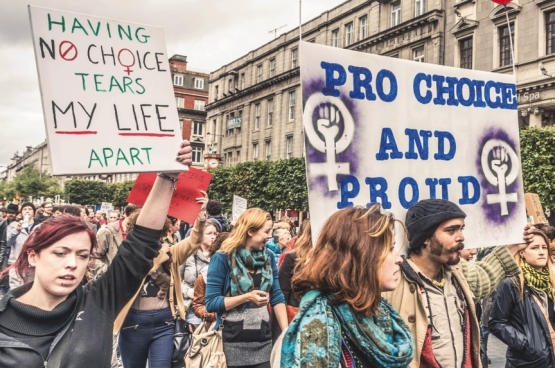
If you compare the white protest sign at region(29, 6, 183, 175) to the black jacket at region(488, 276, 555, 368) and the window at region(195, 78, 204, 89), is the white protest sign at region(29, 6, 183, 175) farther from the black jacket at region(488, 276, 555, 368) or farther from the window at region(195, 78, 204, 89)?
the window at region(195, 78, 204, 89)

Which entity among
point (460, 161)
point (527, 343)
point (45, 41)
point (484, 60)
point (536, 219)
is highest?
point (484, 60)

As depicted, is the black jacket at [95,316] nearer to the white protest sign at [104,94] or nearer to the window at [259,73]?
the white protest sign at [104,94]

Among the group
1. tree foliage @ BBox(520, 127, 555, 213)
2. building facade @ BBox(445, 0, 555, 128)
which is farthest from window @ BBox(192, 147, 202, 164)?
tree foliage @ BBox(520, 127, 555, 213)

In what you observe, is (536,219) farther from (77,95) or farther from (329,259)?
(77,95)

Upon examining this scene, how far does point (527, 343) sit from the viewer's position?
150 inches

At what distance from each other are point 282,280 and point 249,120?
4245 centimetres

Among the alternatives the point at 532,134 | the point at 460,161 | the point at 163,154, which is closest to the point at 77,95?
the point at 163,154

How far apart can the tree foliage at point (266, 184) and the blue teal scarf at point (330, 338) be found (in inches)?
1034

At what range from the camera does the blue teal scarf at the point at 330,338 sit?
1846 mm

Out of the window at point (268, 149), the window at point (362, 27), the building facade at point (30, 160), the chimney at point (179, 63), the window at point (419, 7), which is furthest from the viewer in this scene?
the building facade at point (30, 160)

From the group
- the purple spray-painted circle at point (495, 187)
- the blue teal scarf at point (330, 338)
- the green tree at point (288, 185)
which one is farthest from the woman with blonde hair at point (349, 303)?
the green tree at point (288, 185)

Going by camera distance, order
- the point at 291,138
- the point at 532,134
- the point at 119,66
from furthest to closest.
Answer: the point at 291,138, the point at 532,134, the point at 119,66

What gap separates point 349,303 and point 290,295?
3.04 meters

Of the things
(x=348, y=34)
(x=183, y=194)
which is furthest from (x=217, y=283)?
(x=348, y=34)
